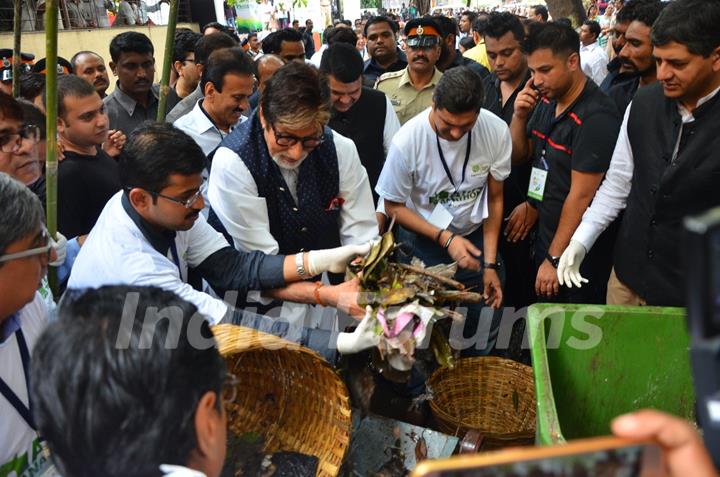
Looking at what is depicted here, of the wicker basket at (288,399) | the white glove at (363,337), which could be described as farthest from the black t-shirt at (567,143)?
the wicker basket at (288,399)

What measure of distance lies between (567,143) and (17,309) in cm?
242

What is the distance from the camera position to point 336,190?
2.38 metres

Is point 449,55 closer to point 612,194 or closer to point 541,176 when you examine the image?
point 541,176

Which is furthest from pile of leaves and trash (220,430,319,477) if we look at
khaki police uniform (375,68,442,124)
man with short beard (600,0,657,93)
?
man with short beard (600,0,657,93)

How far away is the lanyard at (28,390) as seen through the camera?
142 centimetres

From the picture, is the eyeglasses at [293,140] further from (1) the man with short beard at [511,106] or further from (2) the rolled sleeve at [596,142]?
(1) the man with short beard at [511,106]

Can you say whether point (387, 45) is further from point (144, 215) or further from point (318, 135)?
point (144, 215)

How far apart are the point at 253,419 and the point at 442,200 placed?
1517 mm

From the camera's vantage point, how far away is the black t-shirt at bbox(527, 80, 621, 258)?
2.69 meters

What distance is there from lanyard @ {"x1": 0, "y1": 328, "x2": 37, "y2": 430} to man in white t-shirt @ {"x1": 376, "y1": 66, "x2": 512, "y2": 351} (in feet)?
6.26

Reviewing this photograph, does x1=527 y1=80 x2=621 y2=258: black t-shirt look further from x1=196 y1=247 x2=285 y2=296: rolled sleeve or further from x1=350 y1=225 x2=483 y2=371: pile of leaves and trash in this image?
x1=196 y1=247 x2=285 y2=296: rolled sleeve

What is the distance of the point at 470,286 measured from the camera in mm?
3082

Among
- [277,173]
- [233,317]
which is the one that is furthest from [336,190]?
[233,317]

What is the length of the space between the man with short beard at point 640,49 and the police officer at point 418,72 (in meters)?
1.30
